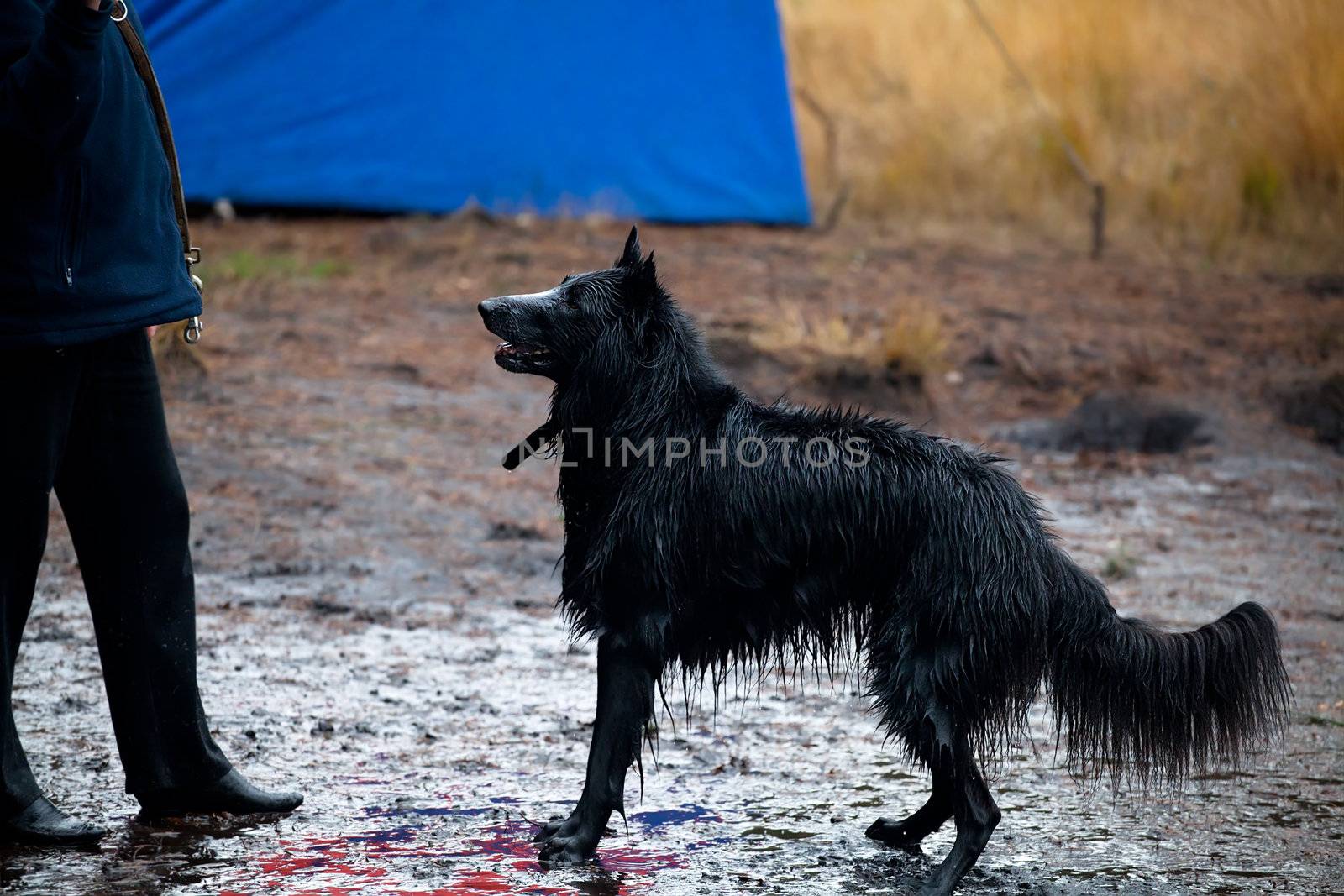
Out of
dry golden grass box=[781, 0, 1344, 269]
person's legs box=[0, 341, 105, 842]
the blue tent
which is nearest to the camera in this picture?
person's legs box=[0, 341, 105, 842]

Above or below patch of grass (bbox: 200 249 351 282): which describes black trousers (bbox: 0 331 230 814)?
below

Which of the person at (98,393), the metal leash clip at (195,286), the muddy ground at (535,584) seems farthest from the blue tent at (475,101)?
the person at (98,393)

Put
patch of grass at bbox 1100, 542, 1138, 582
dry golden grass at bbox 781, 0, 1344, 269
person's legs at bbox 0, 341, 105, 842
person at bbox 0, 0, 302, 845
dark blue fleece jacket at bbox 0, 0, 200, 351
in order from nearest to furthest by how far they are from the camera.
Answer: dark blue fleece jacket at bbox 0, 0, 200, 351, person at bbox 0, 0, 302, 845, person's legs at bbox 0, 341, 105, 842, patch of grass at bbox 1100, 542, 1138, 582, dry golden grass at bbox 781, 0, 1344, 269

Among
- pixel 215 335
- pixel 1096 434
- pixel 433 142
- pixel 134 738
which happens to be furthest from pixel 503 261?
pixel 134 738

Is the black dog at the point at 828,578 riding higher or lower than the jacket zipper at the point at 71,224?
lower

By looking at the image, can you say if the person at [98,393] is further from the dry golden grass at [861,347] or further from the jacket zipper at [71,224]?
the dry golden grass at [861,347]

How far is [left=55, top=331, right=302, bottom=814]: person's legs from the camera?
3182 mm

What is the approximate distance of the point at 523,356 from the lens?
338 cm

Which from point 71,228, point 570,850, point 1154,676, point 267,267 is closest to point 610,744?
point 570,850

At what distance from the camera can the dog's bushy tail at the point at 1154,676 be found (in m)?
3.25

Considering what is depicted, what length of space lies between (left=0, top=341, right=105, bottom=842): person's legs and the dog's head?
0.92 meters

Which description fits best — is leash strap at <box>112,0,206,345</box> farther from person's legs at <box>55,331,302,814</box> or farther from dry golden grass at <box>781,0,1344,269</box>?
dry golden grass at <box>781,0,1344,269</box>

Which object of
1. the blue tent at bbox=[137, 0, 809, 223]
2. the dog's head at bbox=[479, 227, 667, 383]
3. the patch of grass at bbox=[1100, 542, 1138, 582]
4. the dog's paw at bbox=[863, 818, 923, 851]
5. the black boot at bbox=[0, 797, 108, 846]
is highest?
the blue tent at bbox=[137, 0, 809, 223]

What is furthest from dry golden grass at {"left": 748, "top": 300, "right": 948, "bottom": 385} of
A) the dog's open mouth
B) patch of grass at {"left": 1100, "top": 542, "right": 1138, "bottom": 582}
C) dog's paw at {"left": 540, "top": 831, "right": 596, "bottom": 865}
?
dog's paw at {"left": 540, "top": 831, "right": 596, "bottom": 865}
